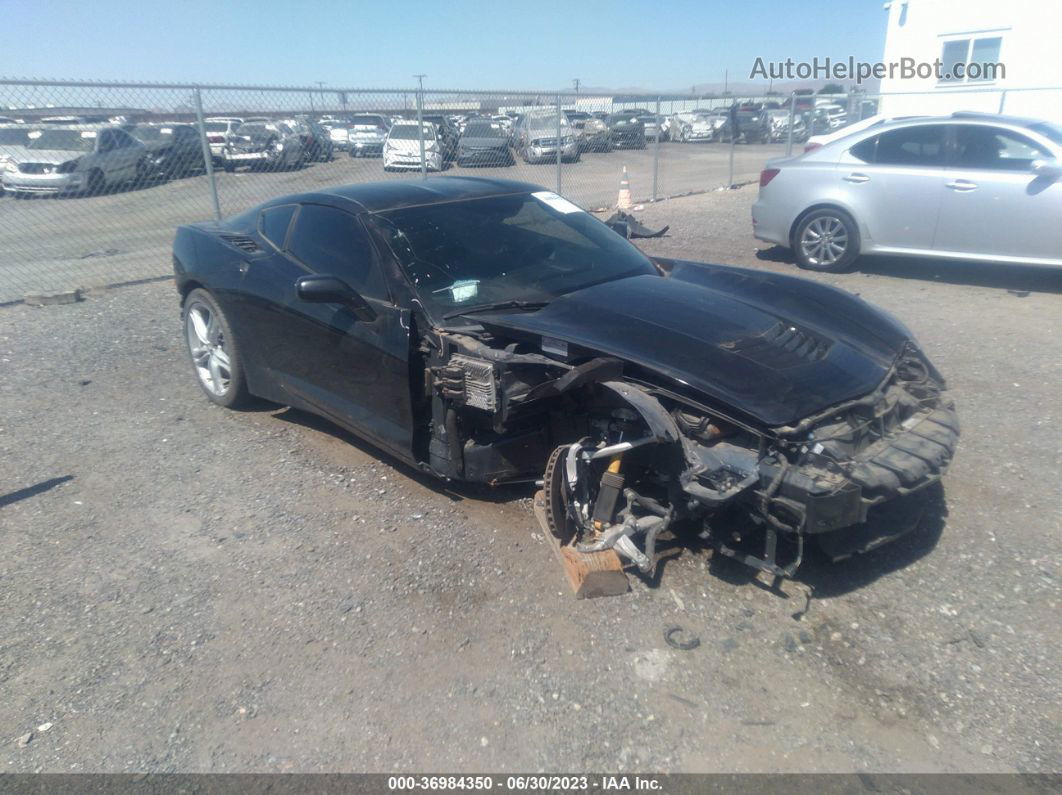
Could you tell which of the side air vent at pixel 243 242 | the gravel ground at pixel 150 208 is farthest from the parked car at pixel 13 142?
the side air vent at pixel 243 242

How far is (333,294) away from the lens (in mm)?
3957

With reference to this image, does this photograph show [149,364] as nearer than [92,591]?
No

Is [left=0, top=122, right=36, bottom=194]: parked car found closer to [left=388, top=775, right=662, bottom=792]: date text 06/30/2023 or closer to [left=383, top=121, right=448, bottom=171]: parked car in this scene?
[left=383, top=121, right=448, bottom=171]: parked car

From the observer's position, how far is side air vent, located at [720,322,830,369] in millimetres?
3408

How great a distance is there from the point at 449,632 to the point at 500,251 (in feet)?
6.76

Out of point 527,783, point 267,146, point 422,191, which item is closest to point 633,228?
point 422,191

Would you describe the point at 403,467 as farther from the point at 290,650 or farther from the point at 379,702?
the point at 379,702

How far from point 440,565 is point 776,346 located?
1.76 metres

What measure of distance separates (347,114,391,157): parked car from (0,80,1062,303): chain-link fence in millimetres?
39

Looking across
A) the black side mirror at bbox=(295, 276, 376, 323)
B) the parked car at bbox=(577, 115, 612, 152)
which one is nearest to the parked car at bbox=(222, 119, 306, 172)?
the parked car at bbox=(577, 115, 612, 152)

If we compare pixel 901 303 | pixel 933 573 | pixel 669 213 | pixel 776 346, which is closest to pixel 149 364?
pixel 776 346

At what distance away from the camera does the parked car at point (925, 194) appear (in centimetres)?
781

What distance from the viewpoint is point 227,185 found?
43.5 feet

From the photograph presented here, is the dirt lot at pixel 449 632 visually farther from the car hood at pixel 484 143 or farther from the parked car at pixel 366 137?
the parked car at pixel 366 137
